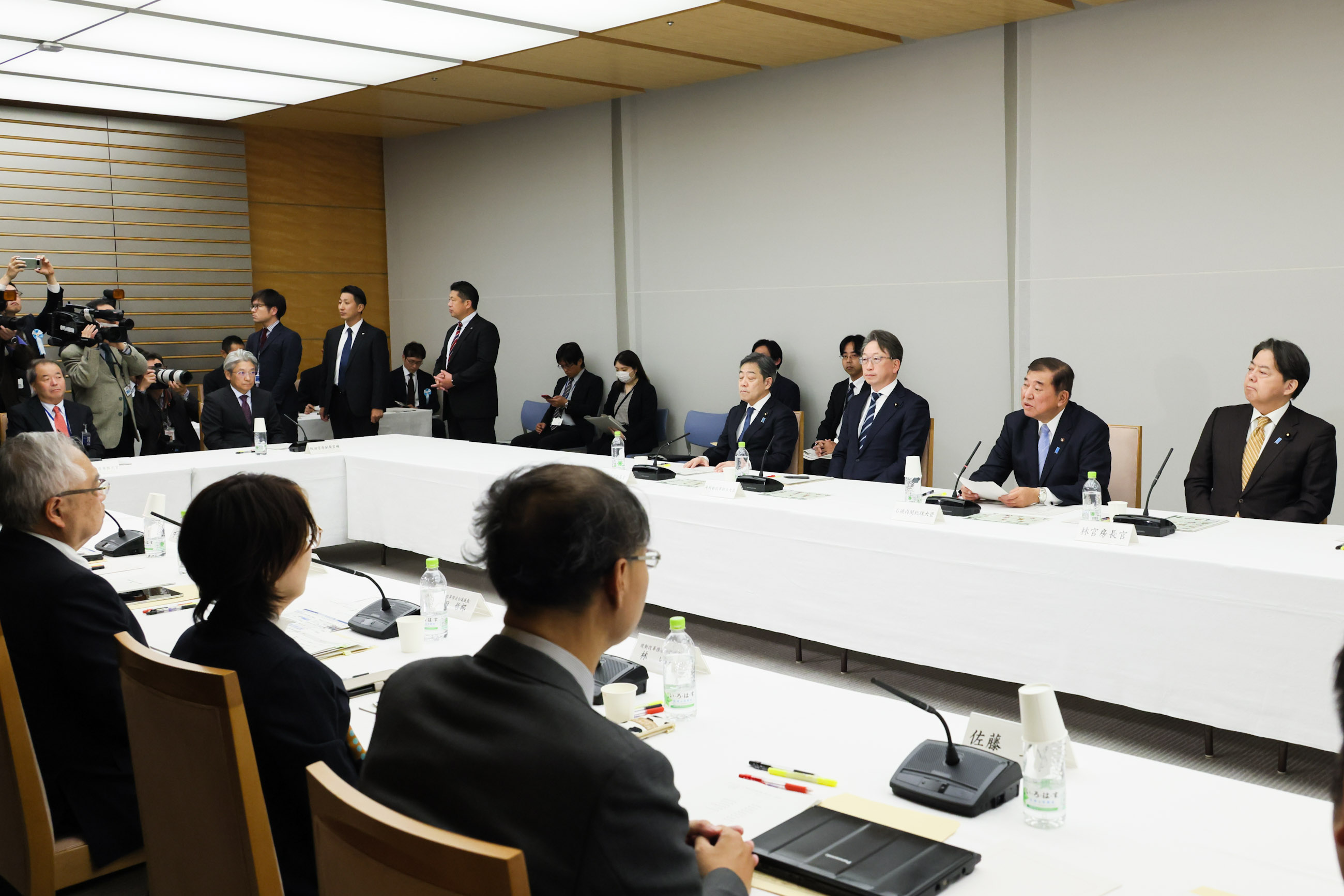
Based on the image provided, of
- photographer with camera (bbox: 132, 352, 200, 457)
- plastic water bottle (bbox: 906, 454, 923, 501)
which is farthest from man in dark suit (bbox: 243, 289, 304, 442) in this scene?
plastic water bottle (bbox: 906, 454, 923, 501)

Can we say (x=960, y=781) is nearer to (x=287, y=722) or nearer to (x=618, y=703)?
(x=618, y=703)

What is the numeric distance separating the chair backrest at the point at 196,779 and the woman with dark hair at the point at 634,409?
6330mm

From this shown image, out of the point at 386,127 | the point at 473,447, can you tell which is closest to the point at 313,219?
the point at 386,127

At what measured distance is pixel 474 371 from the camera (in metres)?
7.85

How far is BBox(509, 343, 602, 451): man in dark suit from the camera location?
846 centimetres

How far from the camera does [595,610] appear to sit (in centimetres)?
134

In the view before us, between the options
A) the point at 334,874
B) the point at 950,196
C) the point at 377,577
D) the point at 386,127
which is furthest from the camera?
the point at 386,127

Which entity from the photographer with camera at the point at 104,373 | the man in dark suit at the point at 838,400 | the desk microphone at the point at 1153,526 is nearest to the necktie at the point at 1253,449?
the desk microphone at the point at 1153,526

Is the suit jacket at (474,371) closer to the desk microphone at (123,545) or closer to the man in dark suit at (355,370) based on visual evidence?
the man in dark suit at (355,370)

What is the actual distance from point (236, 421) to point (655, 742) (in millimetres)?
5155

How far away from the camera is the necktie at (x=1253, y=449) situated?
435cm

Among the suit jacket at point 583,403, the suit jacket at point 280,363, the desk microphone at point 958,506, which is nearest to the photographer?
the desk microphone at point 958,506

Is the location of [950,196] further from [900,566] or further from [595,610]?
[595,610]

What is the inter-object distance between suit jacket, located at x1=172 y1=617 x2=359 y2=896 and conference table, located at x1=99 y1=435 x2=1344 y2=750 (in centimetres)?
73
